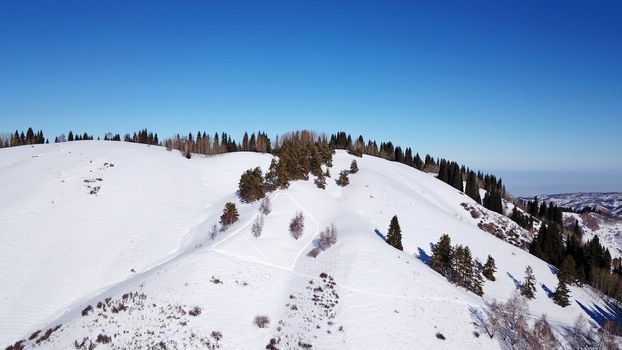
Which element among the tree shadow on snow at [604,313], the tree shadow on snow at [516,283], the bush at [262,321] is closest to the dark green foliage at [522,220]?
the tree shadow on snow at [604,313]

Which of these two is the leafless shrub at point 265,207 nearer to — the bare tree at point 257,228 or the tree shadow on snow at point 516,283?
the bare tree at point 257,228

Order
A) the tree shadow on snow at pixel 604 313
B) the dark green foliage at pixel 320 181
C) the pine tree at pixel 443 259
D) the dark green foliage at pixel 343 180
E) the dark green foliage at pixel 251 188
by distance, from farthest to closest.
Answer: the dark green foliage at pixel 343 180, the dark green foliage at pixel 320 181, the dark green foliage at pixel 251 188, the tree shadow on snow at pixel 604 313, the pine tree at pixel 443 259

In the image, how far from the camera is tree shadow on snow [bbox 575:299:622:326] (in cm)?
5362

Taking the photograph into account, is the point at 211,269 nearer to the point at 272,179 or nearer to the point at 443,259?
the point at 443,259

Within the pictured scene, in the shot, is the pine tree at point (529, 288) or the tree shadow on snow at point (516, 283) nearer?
the pine tree at point (529, 288)

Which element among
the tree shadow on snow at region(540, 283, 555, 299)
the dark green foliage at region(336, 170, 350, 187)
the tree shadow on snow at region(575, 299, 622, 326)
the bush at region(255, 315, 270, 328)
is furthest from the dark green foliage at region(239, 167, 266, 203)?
the tree shadow on snow at region(575, 299, 622, 326)

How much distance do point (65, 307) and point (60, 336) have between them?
9.03m

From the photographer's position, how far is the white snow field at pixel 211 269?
3048 cm

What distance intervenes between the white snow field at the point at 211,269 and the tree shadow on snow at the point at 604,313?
18.2 inches

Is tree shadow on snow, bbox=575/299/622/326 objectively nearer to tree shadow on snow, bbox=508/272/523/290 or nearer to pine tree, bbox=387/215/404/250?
tree shadow on snow, bbox=508/272/523/290

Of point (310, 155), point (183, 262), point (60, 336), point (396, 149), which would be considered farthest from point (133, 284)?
point (396, 149)

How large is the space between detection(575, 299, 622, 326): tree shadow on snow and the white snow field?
1.52 ft

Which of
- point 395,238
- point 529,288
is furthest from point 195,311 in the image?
point 529,288

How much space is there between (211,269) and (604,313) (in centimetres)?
6249
